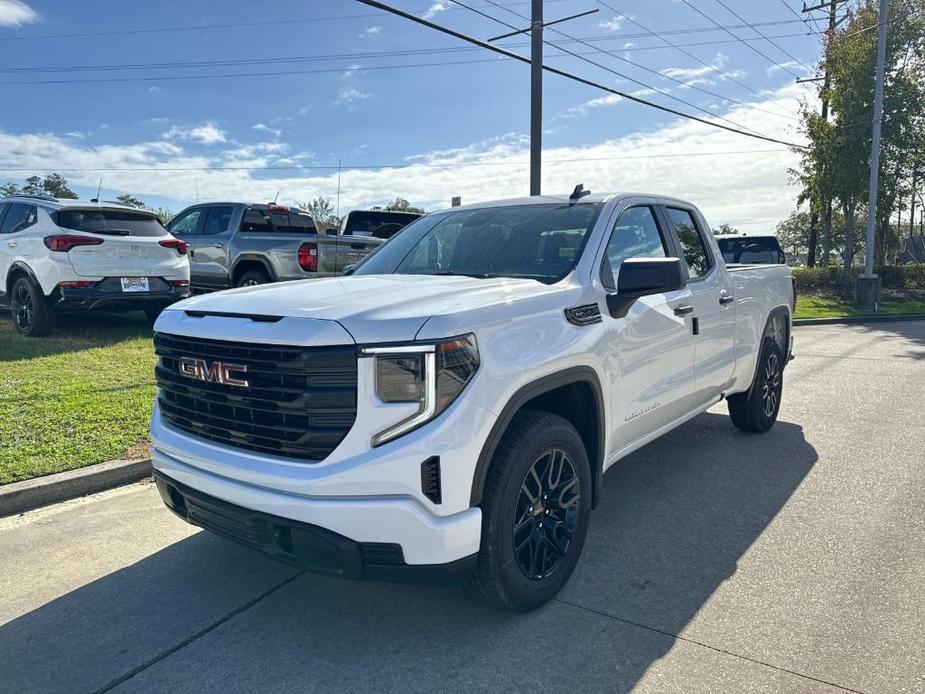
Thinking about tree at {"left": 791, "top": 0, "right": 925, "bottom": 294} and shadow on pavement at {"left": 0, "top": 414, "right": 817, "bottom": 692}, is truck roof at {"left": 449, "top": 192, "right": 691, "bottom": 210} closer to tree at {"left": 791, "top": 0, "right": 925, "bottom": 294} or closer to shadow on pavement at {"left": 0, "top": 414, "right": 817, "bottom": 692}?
shadow on pavement at {"left": 0, "top": 414, "right": 817, "bottom": 692}

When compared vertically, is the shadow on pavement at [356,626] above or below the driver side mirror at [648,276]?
below

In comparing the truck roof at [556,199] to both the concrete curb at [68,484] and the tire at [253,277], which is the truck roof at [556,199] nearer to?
the concrete curb at [68,484]

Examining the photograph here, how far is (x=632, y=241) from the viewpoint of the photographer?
159 inches

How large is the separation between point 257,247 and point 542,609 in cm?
865

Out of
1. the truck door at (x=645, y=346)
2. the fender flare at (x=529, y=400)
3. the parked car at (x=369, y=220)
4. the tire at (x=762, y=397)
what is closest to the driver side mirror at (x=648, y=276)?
the truck door at (x=645, y=346)

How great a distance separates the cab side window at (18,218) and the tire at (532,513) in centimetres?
814

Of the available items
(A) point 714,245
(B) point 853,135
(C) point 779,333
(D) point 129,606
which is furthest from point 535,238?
(B) point 853,135

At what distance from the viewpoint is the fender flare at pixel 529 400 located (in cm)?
262

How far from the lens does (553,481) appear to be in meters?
3.11

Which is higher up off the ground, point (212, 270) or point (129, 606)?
point (212, 270)

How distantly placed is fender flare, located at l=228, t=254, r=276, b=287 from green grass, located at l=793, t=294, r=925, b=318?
42.2 ft

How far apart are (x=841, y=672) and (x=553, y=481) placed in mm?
1322

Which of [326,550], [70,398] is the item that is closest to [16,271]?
[70,398]

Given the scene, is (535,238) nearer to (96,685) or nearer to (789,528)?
(789,528)
